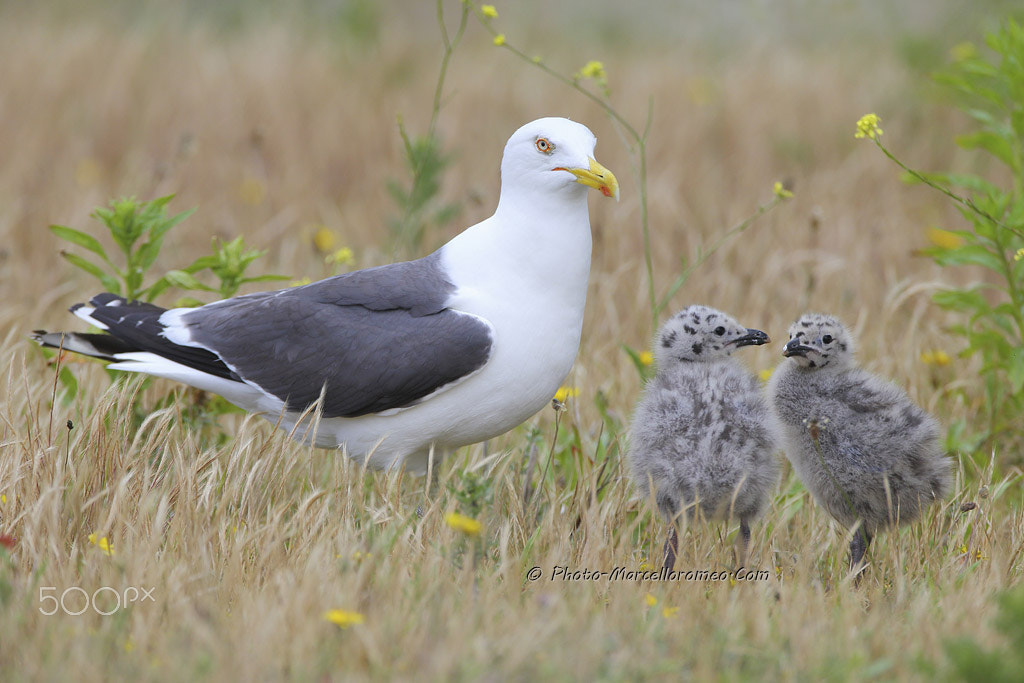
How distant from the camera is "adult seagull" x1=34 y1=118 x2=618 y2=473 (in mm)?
3715

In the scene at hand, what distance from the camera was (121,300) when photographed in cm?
432

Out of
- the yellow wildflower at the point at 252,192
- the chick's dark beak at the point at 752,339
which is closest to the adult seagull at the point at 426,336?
the chick's dark beak at the point at 752,339

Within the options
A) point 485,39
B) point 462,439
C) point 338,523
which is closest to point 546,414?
point 462,439

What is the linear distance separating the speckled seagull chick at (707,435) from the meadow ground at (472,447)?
0.17 meters

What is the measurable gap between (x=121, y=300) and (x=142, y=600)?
5.68 feet

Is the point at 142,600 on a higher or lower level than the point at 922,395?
lower

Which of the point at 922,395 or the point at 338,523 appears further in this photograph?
the point at 922,395

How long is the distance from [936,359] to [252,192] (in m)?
5.03

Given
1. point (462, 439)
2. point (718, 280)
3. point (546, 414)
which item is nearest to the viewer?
point (462, 439)

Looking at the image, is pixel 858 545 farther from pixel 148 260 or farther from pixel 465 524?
pixel 148 260

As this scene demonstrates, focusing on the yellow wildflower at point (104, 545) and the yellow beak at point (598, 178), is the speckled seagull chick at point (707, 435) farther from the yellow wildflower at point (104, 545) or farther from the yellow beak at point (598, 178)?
the yellow wildflower at point (104, 545)

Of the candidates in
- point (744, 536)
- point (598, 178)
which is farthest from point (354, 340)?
point (744, 536)

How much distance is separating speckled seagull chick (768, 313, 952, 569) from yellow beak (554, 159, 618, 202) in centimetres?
82

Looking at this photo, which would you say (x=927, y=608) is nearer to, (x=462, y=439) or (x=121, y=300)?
(x=462, y=439)
